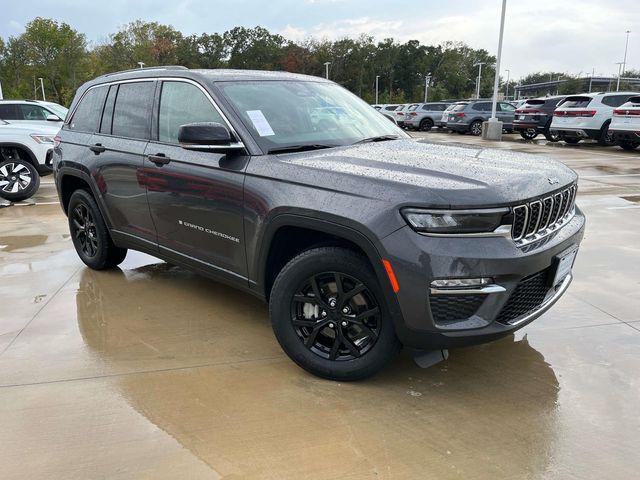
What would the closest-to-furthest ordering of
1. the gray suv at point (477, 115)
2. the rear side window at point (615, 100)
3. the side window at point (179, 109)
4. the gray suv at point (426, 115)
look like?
1. the side window at point (179, 109)
2. the rear side window at point (615, 100)
3. the gray suv at point (477, 115)
4. the gray suv at point (426, 115)

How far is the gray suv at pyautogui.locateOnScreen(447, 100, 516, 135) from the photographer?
2503cm

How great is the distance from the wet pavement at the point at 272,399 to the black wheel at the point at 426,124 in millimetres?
27319

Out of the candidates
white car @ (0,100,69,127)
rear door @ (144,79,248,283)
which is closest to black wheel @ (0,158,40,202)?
white car @ (0,100,69,127)

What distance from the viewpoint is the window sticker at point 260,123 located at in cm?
341

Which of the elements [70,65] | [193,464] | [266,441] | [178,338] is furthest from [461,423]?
[70,65]

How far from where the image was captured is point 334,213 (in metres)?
2.81

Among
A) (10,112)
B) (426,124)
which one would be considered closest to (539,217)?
(10,112)

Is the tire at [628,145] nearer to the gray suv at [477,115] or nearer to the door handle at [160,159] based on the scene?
the gray suv at [477,115]

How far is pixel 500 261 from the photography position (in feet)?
8.44

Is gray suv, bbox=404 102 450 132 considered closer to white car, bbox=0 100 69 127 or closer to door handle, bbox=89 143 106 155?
white car, bbox=0 100 69 127

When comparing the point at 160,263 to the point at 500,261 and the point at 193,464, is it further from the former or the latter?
the point at 500,261

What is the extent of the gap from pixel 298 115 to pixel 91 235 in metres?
2.58

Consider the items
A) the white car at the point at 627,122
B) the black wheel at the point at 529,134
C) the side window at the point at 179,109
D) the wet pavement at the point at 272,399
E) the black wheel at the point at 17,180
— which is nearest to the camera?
the wet pavement at the point at 272,399

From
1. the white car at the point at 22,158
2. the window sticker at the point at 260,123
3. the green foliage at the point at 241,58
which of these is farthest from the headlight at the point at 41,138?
the green foliage at the point at 241,58
